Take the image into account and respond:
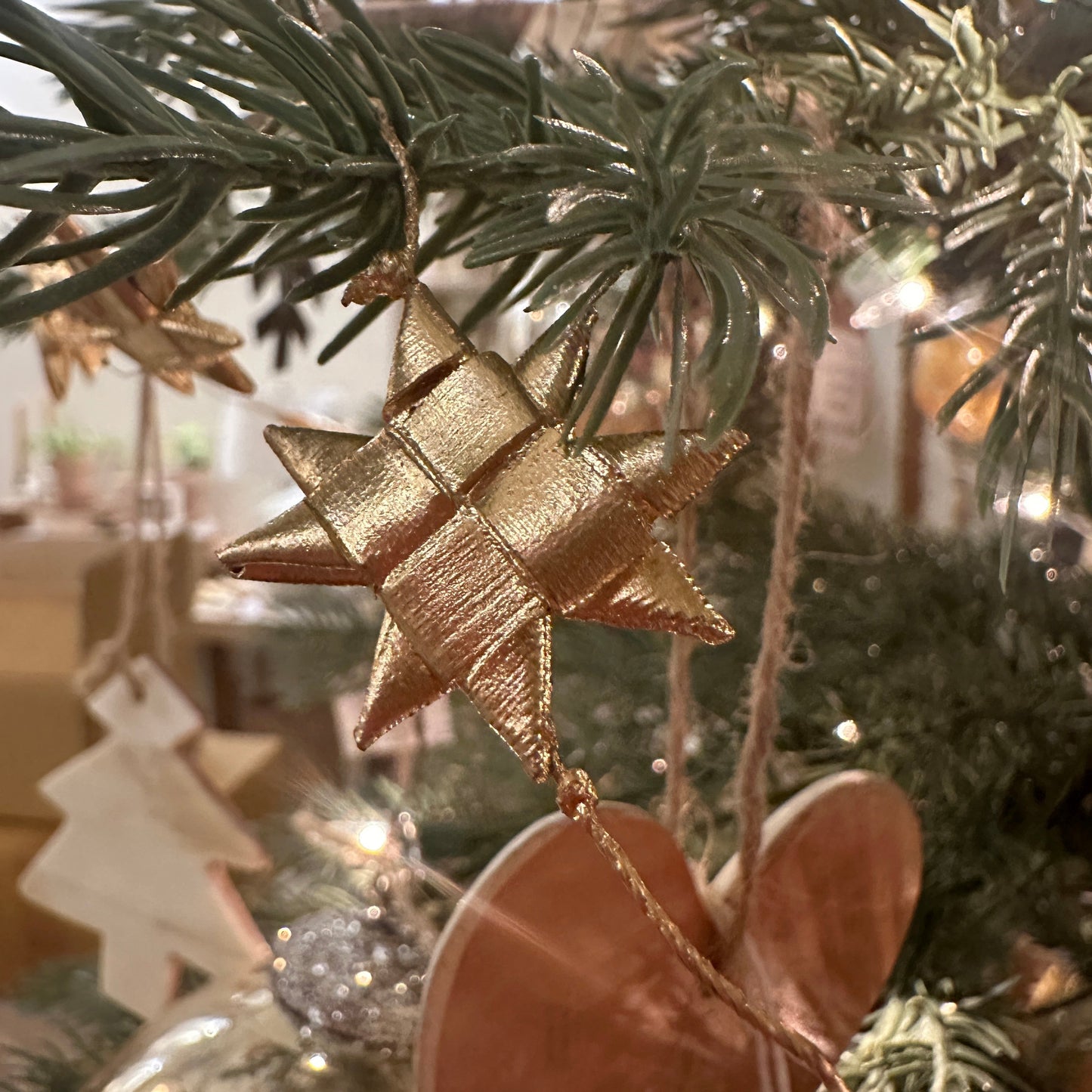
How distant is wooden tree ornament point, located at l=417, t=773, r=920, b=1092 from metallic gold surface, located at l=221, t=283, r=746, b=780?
5 cm

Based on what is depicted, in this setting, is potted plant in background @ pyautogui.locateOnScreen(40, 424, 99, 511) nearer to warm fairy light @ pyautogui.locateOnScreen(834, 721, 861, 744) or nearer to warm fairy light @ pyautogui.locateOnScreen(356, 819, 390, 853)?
warm fairy light @ pyautogui.locateOnScreen(356, 819, 390, 853)

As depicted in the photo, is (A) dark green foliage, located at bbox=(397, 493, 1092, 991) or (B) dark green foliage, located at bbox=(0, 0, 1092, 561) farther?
(A) dark green foliage, located at bbox=(397, 493, 1092, 991)

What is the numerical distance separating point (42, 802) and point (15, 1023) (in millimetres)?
561

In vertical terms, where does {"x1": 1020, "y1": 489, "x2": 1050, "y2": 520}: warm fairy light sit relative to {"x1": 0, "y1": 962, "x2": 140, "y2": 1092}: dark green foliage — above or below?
above

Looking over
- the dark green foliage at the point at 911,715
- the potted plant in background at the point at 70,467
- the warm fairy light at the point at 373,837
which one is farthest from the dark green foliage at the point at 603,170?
the potted plant in background at the point at 70,467

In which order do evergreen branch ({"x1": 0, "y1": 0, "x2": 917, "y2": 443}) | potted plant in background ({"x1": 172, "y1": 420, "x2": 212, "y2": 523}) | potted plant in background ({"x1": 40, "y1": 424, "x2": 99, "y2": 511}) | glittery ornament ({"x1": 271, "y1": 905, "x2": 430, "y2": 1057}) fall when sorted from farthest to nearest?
potted plant in background ({"x1": 40, "y1": 424, "x2": 99, "y2": 511}) → potted plant in background ({"x1": 172, "y1": 420, "x2": 212, "y2": 523}) → glittery ornament ({"x1": 271, "y1": 905, "x2": 430, "y2": 1057}) → evergreen branch ({"x1": 0, "y1": 0, "x2": 917, "y2": 443})

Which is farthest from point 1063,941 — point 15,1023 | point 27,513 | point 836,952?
point 27,513

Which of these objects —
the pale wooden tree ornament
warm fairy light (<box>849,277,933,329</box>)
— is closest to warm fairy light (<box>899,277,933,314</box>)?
warm fairy light (<box>849,277,933,329</box>)

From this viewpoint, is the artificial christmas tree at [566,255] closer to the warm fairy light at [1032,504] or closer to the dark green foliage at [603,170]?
the dark green foliage at [603,170]

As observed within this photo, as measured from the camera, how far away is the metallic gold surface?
0.17 m

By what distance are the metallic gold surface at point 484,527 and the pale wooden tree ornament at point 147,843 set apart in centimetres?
30

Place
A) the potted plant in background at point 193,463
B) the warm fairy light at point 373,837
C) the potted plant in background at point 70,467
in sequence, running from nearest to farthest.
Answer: the warm fairy light at point 373,837, the potted plant in background at point 193,463, the potted plant in background at point 70,467

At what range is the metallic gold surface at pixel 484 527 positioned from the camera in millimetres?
171

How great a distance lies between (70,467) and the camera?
1.34 meters
